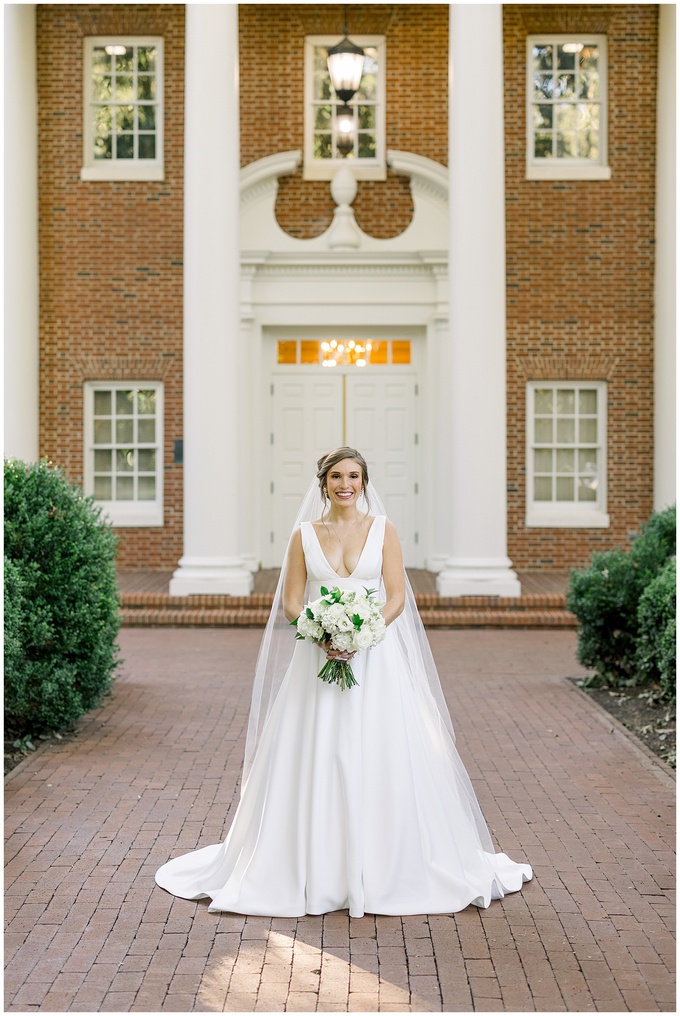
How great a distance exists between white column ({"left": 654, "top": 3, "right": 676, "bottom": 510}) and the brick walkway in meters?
7.39

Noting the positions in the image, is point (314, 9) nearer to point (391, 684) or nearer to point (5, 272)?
point (5, 272)

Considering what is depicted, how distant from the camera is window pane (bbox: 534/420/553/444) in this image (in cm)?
1620

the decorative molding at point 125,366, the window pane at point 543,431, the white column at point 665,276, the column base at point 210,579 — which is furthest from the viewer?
the window pane at point 543,431

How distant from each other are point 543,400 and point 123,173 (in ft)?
Answer: 21.6

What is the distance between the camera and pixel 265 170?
51.8 ft

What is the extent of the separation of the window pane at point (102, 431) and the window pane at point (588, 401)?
21.6 feet

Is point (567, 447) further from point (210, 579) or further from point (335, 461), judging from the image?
point (335, 461)

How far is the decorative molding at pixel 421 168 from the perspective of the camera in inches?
619

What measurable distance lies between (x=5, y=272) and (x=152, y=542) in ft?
13.4

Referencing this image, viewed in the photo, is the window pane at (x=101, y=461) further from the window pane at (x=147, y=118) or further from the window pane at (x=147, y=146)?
the window pane at (x=147, y=118)

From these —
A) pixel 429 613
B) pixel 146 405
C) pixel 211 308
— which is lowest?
pixel 429 613

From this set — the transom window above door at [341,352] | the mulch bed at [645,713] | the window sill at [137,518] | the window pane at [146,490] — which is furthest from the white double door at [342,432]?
the mulch bed at [645,713]

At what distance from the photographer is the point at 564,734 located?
26.7 ft

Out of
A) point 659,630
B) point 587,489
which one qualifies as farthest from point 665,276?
point 659,630
